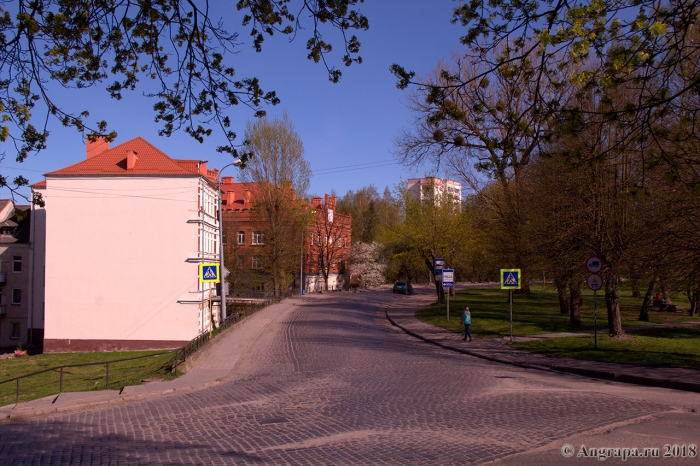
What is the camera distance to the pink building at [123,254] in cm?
3572

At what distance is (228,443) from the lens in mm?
7988

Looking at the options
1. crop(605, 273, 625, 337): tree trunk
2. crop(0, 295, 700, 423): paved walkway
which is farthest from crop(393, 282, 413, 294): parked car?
crop(605, 273, 625, 337): tree trunk

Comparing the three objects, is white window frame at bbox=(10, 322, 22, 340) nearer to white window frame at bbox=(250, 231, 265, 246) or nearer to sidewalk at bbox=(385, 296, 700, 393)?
white window frame at bbox=(250, 231, 265, 246)

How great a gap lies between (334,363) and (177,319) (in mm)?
22060

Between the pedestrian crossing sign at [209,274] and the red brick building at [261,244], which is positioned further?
the red brick building at [261,244]

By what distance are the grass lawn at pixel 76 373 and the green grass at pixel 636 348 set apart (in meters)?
12.8

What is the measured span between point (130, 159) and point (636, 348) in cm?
3068

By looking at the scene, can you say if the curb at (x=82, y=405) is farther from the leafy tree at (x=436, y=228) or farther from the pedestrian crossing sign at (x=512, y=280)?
the leafy tree at (x=436, y=228)

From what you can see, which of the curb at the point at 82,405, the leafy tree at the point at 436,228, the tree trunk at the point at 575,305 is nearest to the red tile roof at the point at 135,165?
the leafy tree at the point at 436,228

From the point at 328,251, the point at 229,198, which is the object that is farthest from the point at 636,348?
the point at 328,251

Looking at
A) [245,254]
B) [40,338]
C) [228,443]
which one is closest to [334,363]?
[228,443]

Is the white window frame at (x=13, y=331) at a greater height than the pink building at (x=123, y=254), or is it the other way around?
the pink building at (x=123, y=254)

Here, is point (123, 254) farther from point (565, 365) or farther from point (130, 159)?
point (565, 365)

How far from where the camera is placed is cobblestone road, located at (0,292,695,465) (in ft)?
24.1
